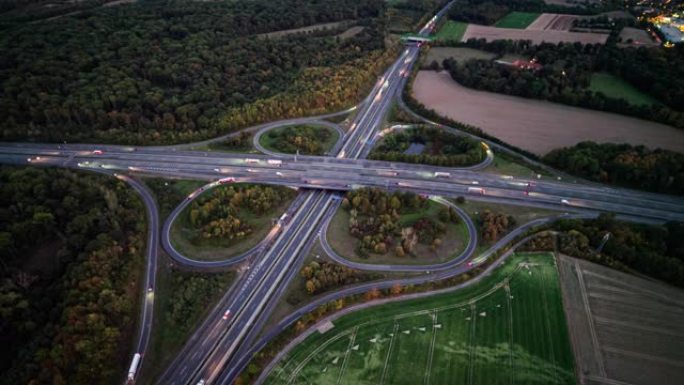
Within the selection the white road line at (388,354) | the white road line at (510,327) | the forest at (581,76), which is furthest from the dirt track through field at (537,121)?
the white road line at (388,354)

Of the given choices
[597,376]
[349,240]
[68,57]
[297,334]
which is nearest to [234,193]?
[349,240]

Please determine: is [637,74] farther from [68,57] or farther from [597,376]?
[68,57]

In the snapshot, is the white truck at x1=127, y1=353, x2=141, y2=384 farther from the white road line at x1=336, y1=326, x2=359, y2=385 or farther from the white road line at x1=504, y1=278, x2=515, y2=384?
the white road line at x1=504, y1=278, x2=515, y2=384

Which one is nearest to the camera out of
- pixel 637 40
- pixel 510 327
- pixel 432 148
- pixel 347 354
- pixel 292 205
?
pixel 347 354

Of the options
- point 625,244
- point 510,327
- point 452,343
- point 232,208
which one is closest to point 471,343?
point 452,343

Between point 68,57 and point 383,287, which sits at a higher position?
point 68,57

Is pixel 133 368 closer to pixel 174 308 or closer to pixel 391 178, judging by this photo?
pixel 174 308

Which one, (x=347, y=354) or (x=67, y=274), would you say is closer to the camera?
(x=347, y=354)
